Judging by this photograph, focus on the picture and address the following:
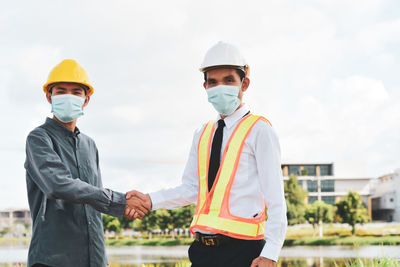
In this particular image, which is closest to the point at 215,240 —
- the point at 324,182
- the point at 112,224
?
the point at 112,224

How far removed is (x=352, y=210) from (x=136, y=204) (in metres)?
50.1

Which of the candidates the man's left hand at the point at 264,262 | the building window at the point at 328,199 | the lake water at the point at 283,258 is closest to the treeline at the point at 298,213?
the lake water at the point at 283,258

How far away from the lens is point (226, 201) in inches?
125

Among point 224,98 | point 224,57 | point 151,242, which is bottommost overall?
point 151,242

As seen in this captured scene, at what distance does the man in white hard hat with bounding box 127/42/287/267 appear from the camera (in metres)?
3.09

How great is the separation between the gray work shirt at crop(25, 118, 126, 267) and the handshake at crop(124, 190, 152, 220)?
258 mm

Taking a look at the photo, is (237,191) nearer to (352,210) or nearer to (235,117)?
(235,117)

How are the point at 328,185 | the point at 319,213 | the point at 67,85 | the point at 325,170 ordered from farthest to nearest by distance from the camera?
the point at 325,170 < the point at 328,185 < the point at 319,213 < the point at 67,85

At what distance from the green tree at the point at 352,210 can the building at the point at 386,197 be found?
34.9 metres

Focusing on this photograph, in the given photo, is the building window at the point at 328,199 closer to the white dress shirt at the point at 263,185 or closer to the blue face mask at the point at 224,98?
the blue face mask at the point at 224,98

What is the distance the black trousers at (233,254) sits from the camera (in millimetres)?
3139

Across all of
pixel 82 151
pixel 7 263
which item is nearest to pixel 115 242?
pixel 7 263

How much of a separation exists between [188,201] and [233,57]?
1.12 m

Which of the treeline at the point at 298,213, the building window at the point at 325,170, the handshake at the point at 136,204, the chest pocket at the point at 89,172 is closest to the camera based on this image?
the chest pocket at the point at 89,172
